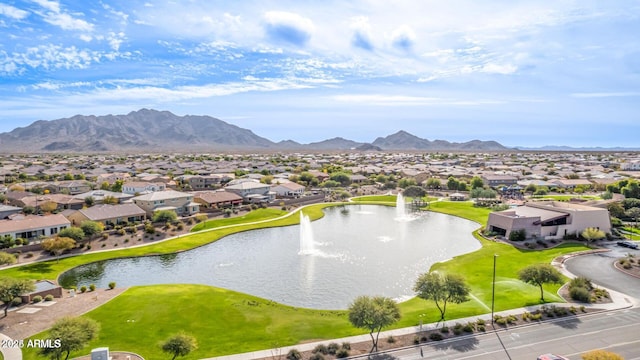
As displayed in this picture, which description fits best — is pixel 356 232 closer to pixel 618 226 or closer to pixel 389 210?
pixel 389 210

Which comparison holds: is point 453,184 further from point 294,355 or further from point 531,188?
point 294,355

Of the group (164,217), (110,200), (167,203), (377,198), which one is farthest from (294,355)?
(377,198)

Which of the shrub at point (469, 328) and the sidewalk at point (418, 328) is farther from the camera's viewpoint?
the shrub at point (469, 328)

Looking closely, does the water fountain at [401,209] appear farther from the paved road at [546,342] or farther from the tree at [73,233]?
the tree at [73,233]

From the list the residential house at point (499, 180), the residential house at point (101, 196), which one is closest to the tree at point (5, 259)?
the residential house at point (101, 196)

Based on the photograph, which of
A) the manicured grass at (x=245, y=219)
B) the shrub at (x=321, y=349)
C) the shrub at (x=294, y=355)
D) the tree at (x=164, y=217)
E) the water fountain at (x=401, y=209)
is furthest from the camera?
the water fountain at (x=401, y=209)

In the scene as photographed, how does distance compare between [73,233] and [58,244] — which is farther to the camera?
[73,233]

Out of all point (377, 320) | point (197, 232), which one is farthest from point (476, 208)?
point (377, 320)
